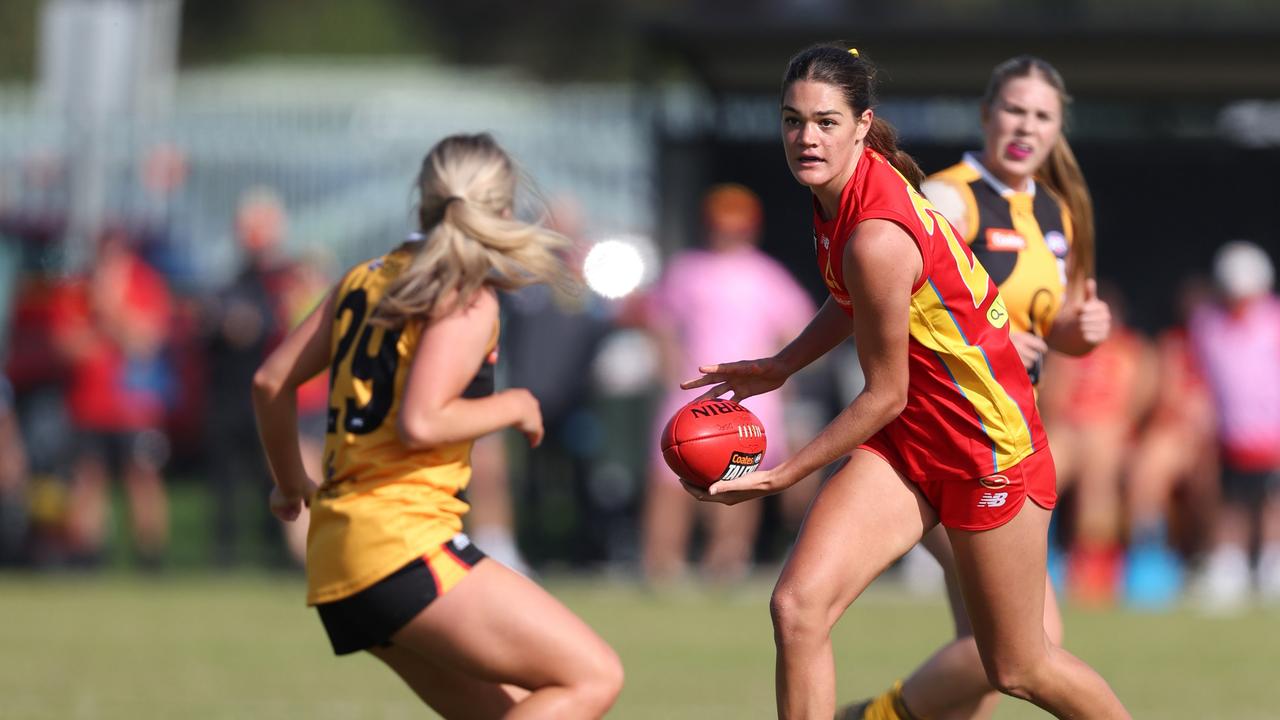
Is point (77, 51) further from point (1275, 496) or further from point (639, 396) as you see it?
point (1275, 496)

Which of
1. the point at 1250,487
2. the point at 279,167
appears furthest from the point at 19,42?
A: the point at 1250,487

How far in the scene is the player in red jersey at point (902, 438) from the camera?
4.48m

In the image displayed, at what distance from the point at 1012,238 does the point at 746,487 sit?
4.91ft

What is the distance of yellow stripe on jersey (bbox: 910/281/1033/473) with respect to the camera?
182 inches

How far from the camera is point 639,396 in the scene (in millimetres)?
13336

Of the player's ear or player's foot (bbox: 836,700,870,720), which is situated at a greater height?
the player's ear

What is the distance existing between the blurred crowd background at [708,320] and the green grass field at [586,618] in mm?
978

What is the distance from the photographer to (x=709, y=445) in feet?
15.0

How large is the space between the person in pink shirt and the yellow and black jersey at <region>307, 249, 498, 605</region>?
6769 mm

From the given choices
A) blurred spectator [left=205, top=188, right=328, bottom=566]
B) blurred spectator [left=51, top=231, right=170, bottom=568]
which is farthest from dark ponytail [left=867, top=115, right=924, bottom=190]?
blurred spectator [left=51, top=231, right=170, bottom=568]

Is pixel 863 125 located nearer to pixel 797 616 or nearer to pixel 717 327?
pixel 797 616

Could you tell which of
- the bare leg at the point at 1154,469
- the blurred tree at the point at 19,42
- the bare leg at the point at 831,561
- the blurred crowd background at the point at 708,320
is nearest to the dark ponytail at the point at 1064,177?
the bare leg at the point at 831,561

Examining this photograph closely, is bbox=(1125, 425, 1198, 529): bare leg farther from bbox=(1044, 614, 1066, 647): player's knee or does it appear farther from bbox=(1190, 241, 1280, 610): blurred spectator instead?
bbox=(1044, 614, 1066, 647): player's knee

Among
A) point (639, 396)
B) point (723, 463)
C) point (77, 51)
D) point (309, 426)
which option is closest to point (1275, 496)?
point (639, 396)
